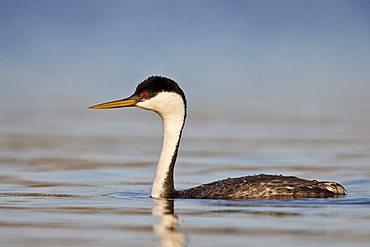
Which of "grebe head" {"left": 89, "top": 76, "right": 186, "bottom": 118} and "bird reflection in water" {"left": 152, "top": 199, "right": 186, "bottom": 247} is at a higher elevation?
"grebe head" {"left": 89, "top": 76, "right": 186, "bottom": 118}

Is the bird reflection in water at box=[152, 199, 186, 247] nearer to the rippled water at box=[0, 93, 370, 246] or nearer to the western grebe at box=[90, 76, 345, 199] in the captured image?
the rippled water at box=[0, 93, 370, 246]

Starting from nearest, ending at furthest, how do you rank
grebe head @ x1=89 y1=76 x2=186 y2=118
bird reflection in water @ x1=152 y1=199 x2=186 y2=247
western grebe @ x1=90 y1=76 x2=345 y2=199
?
bird reflection in water @ x1=152 y1=199 x2=186 y2=247 < western grebe @ x1=90 y1=76 x2=345 y2=199 < grebe head @ x1=89 y1=76 x2=186 y2=118

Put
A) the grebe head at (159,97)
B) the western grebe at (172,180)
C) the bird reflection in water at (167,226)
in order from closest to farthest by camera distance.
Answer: the bird reflection in water at (167,226) → the western grebe at (172,180) → the grebe head at (159,97)

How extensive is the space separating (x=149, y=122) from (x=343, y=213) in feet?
49.2

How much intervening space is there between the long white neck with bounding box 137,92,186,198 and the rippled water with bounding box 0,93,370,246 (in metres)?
0.27

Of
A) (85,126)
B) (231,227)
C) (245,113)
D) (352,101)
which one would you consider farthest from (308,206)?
(352,101)

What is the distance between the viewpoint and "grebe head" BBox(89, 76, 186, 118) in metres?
11.9

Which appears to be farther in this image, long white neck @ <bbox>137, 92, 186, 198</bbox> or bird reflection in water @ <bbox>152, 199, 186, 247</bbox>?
long white neck @ <bbox>137, 92, 186, 198</bbox>

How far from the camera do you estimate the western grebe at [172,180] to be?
11.5m

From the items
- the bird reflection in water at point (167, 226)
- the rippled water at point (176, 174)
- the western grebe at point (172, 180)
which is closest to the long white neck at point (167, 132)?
the western grebe at point (172, 180)

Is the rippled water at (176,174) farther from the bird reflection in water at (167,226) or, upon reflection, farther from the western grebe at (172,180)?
the western grebe at (172,180)

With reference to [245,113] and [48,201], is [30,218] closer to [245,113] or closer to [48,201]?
[48,201]

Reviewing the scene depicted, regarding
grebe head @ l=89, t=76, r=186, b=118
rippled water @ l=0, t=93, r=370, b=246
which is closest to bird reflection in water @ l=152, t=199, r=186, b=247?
rippled water @ l=0, t=93, r=370, b=246

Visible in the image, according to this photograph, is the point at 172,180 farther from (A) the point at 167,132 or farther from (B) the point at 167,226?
(B) the point at 167,226
